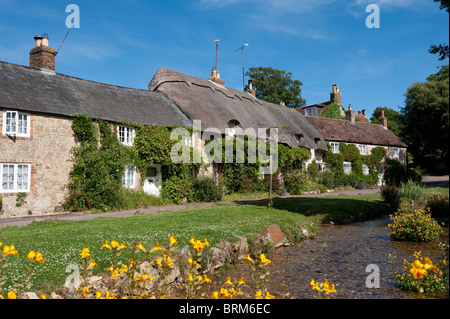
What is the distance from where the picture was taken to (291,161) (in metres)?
26.9

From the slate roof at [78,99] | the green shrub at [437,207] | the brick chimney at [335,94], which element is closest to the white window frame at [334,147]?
the brick chimney at [335,94]

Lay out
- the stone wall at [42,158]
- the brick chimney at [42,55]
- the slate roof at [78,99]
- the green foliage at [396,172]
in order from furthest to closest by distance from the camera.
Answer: the green foliage at [396,172] < the brick chimney at [42,55] < the slate roof at [78,99] < the stone wall at [42,158]

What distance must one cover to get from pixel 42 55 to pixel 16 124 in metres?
5.35

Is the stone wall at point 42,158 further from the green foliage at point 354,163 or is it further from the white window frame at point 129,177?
the green foliage at point 354,163

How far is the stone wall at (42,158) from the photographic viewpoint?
1488 cm

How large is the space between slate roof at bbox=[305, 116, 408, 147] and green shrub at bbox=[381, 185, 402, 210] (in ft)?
52.4

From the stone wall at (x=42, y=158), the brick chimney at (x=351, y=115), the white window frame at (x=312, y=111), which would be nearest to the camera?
the stone wall at (x=42, y=158)

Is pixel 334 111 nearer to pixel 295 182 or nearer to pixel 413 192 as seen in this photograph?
pixel 295 182

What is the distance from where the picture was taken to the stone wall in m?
14.9

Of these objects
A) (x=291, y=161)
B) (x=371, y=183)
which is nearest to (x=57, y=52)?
(x=291, y=161)

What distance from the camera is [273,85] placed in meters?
51.9

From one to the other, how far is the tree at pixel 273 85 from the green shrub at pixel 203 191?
3297 centimetres

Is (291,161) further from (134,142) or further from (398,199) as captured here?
(134,142)
